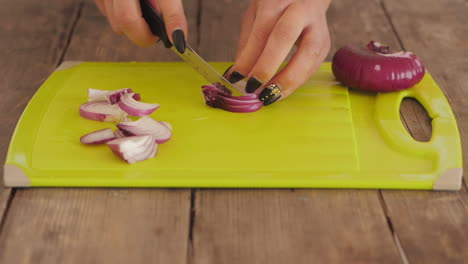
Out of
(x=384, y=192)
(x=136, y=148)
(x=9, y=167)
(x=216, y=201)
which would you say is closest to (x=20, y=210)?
(x=9, y=167)

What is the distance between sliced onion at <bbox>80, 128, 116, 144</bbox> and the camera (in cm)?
134

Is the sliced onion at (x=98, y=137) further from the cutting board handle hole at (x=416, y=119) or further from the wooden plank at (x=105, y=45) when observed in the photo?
the cutting board handle hole at (x=416, y=119)

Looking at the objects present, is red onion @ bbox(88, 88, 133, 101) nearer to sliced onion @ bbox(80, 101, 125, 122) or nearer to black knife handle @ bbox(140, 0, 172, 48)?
sliced onion @ bbox(80, 101, 125, 122)

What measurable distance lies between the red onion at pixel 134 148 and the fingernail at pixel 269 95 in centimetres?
29

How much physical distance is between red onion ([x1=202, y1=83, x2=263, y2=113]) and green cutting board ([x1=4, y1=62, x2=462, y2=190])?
17 mm

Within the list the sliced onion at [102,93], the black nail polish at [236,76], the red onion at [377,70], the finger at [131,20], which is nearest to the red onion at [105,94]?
the sliced onion at [102,93]

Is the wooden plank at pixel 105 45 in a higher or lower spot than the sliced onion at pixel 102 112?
lower

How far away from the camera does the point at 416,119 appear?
5.00 feet

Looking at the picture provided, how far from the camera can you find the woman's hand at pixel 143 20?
1438 millimetres

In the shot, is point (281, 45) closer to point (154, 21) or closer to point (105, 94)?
point (154, 21)

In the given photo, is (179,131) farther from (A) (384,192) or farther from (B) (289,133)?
(A) (384,192)

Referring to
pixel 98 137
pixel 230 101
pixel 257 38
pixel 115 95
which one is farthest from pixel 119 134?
pixel 257 38

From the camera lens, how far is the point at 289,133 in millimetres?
Answer: 1403

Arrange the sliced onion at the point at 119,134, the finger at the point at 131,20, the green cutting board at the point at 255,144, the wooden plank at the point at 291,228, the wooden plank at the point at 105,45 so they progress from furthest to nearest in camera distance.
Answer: the wooden plank at the point at 105,45, the finger at the point at 131,20, the sliced onion at the point at 119,134, the green cutting board at the point at 255,144, the wooden plank at the point at 291,228
